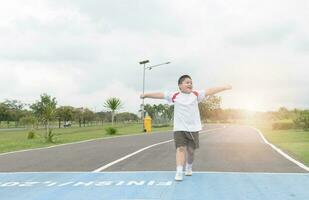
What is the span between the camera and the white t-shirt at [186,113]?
8.91 m

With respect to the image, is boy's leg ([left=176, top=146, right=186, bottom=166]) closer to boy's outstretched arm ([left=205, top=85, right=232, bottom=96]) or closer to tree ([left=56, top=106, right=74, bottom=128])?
boy's outstretched arm ([left=205, top=85, right=232, bottom=96])

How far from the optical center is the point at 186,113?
29.3 ft

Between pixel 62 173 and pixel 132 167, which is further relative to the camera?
pixel 132 167

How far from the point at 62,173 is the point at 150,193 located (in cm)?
329

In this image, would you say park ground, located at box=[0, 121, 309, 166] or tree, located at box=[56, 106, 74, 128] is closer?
park ground, located at box=[0, 121, 309, 166]

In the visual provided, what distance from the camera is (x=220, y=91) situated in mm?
9070

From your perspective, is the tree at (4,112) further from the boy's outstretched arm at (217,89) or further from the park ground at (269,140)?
the boy's outstretched arm at (217,89)

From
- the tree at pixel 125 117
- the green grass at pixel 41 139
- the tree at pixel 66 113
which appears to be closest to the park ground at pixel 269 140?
the green grass at pixel 41 139

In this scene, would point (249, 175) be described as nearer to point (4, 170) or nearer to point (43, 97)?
point (4, 170)

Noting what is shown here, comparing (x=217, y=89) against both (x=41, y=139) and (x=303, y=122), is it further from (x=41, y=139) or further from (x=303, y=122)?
(x=303, y=122)

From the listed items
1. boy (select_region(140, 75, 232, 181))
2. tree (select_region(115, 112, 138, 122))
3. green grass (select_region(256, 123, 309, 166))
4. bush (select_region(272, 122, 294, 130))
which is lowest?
green grass (select_region(256, 123, 309, 166))

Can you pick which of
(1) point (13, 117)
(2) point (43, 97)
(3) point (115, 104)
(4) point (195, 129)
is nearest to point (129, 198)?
(4) point (195, 129)

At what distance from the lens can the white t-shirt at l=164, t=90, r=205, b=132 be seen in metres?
8.91

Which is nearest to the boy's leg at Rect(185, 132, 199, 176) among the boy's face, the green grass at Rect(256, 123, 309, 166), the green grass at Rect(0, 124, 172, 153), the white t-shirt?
the white t-shirt
